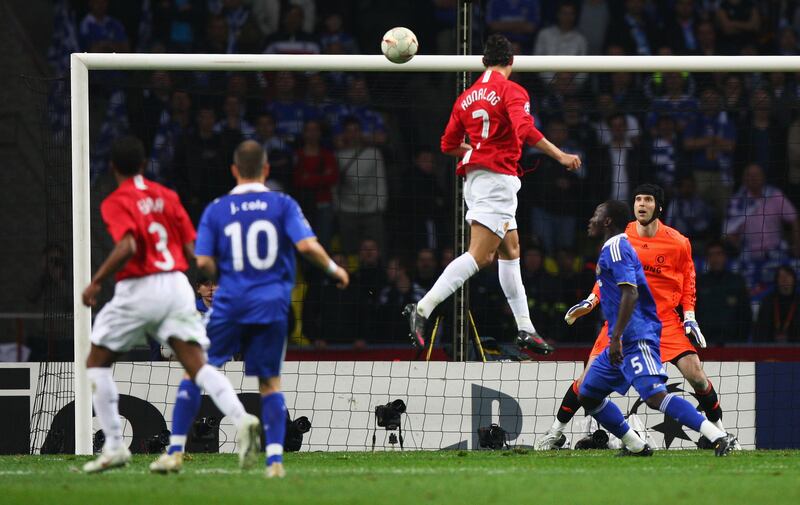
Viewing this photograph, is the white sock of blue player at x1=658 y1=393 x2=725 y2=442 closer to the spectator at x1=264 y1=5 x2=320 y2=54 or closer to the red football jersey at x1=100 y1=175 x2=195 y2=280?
the red football jersey at x1=100 y1=175 x2=195 y2=280

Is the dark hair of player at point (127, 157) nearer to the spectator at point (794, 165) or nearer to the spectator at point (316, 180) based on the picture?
the spectator at point (316, 180)

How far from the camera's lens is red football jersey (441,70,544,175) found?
10.1 metres

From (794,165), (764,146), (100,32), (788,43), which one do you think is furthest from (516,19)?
(100,32)

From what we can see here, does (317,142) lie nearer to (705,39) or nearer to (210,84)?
(210,84)

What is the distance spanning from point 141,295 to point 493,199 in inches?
127

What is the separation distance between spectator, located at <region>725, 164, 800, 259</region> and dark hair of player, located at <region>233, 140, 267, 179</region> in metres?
8.33

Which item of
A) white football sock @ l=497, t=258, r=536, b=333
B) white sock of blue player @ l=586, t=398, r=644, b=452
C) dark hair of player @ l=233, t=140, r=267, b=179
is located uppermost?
dark hair of player @ l=233, t=140, r=267, b=179

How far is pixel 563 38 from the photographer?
17.2 meters

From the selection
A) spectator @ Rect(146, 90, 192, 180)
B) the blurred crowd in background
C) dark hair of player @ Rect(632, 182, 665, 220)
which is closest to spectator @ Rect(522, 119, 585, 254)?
the blurred crowd in background

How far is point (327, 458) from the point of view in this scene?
34.1 feet

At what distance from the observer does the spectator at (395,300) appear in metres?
Answer: 14.1

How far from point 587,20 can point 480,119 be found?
25.1 feet

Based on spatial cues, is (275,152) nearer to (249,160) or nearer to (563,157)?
(563,157)

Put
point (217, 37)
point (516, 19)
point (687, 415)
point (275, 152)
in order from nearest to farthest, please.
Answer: point (687, 415), point (275, 152), point (217, 37), point (516, 19)
